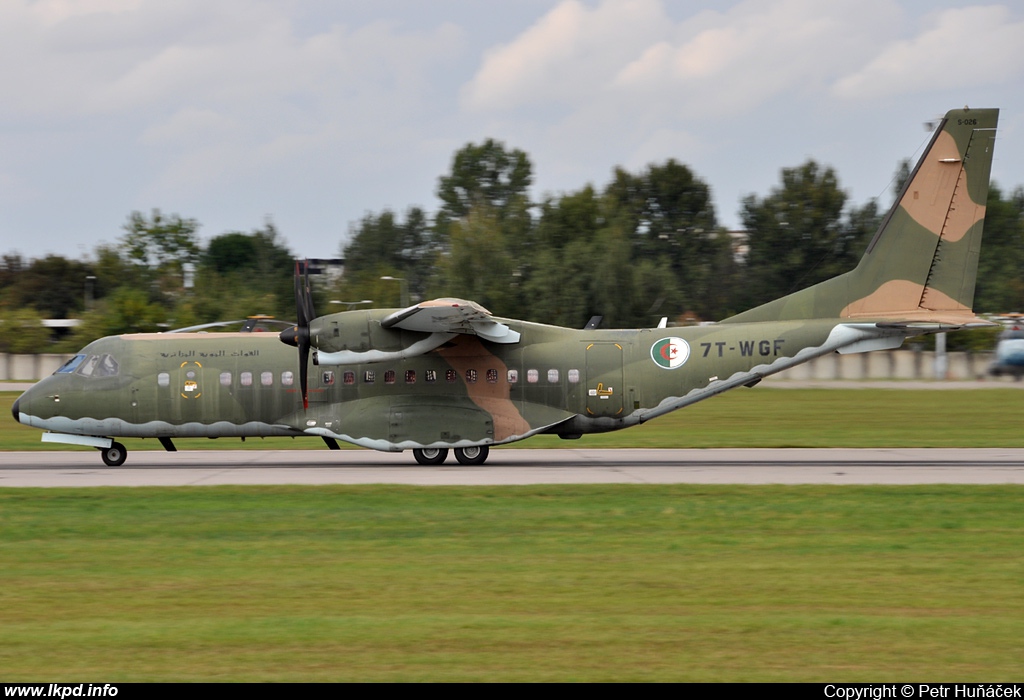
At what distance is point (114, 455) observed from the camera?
2414 cm

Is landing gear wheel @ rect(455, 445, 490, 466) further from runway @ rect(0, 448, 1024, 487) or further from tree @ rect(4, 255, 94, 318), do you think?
tree @ rect(4, 255, 94, 318)

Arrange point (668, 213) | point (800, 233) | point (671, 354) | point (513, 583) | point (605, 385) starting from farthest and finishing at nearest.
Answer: point (668, 213)
point (800, 233)
point (671, 354)
point (605, 385)
point (513, 583)

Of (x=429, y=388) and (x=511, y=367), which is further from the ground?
(x=511, y=367)

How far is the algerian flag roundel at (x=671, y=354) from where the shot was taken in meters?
23.5

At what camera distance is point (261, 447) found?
98.9 ft

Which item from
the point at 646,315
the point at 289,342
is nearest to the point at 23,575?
the point at 289,342

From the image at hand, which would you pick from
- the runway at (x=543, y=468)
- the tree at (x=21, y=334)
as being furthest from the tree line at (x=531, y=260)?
the runway at (x=543, y=468)

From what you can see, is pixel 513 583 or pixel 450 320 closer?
pixel 513 583

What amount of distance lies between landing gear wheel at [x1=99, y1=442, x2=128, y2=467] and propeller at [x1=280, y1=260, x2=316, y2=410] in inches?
189

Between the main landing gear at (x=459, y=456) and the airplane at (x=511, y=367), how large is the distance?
33mm

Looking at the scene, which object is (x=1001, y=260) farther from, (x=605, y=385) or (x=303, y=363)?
(x=303, y=363)

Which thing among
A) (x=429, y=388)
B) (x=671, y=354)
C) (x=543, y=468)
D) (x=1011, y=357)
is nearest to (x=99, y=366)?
(x=429, y=388)

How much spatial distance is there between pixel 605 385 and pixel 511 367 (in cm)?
219

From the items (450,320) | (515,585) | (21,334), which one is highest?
(21,334)
